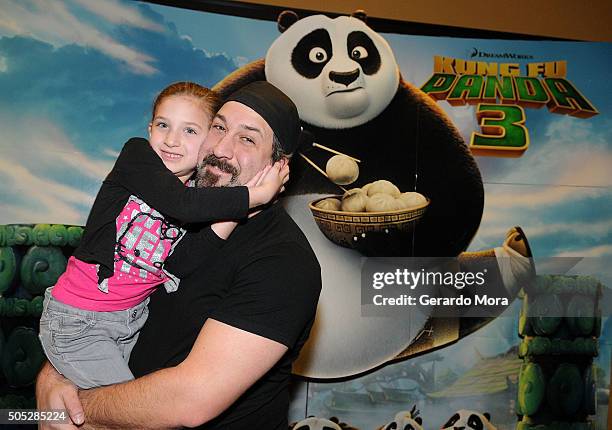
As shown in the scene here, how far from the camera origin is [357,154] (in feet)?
10.2

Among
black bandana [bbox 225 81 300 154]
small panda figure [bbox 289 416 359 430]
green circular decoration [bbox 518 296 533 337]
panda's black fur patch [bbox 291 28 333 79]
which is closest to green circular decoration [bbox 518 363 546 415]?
green circular decoration [bbox 518 296 533 337]

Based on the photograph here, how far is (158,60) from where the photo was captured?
9.72 feet

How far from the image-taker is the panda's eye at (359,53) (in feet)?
10.2

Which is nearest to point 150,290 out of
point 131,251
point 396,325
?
point 131,251

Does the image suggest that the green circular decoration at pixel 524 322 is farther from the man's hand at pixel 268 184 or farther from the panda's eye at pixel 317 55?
the man's hand at pixel 268 184

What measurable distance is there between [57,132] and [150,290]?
165cm

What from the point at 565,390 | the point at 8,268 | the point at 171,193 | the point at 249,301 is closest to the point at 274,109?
the point at 171,193

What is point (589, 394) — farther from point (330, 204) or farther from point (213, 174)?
point (213, 174)

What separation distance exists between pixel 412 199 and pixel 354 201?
302 millimetres

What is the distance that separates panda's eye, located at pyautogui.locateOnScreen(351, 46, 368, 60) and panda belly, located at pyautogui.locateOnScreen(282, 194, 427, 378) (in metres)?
0.73

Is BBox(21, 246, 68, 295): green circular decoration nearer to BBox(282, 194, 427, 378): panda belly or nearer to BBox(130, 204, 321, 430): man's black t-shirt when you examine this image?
BBox(282, 194, 427, 378): panda belly

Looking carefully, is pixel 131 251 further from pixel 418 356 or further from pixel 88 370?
pixel 418 356

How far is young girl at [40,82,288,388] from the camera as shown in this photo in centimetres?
143

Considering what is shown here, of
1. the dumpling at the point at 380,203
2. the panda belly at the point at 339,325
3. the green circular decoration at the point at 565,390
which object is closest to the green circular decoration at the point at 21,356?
the panda belly at the point at 339,325
